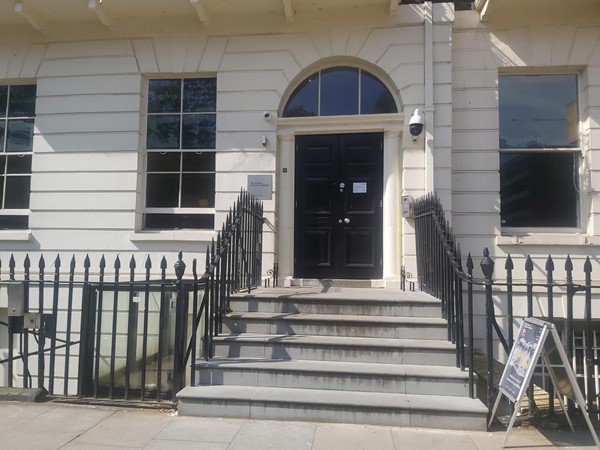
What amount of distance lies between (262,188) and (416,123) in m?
2.57

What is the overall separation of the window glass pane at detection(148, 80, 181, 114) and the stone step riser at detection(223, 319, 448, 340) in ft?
14.2

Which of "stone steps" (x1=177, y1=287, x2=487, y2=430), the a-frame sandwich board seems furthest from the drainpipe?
the a-frame sandwich board

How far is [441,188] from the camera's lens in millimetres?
7199

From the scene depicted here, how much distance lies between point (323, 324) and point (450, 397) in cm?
157

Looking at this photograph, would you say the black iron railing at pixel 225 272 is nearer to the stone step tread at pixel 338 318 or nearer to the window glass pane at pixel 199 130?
the stone step tread at pixel 338 318

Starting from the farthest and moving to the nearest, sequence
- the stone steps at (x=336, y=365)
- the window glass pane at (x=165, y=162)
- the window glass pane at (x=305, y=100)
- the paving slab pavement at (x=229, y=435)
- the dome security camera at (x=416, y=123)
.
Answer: the window glass pane at (x=165, y=162), the window glass pane at (x=305, y=100), the dome security camera at (x=416, y=123), the stone steps at (x=336, y=365), the paving slab pavement at (x=229, y=435)

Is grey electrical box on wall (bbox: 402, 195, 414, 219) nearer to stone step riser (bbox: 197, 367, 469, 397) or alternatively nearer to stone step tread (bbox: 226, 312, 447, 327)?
stone step tread (bbox: 226, 312, 447, 327)

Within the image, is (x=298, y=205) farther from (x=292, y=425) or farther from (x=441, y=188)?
(x=292, y=425)

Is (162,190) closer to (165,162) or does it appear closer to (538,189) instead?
(165,162)

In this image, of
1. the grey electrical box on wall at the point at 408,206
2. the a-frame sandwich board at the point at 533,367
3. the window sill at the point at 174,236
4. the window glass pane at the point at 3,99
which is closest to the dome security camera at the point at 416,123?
the grey electrical box on wall at the point at 408,206

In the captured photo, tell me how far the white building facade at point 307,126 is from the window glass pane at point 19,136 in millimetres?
411

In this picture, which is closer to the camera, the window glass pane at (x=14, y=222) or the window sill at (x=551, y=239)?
the window sill at (x=551, y=239)

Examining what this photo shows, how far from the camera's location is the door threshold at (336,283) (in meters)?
7.36

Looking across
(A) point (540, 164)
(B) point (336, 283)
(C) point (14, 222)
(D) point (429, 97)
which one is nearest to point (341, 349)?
(B) point (336, 283)
